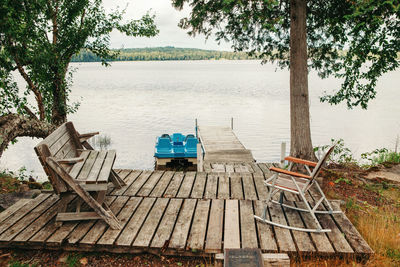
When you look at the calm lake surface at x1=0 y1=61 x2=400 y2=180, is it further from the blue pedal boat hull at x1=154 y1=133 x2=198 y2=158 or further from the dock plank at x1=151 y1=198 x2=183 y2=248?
the dock plank at x1=151 y1=198 x2=183 y2=248

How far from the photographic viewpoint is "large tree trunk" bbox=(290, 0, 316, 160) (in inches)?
249

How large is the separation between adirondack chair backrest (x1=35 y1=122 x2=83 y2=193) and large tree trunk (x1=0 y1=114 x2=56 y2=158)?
3.53ft

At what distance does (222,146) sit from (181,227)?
9265 mm

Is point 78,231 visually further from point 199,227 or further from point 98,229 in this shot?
point 199,227

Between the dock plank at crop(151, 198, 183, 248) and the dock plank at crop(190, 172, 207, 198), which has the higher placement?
the dock plank at crop(190, 172, 207, 198)

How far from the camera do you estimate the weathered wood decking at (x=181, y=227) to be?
355 cm

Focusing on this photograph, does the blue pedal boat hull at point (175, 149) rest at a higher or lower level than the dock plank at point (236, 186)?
lower

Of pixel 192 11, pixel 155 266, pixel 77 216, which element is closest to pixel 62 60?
pixel 192 11

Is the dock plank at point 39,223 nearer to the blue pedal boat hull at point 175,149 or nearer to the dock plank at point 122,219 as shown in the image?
the dock plank at point 122,219

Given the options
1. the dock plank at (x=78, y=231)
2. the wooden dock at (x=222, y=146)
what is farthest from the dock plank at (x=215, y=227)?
the wooden dock at (x=222, y=146)

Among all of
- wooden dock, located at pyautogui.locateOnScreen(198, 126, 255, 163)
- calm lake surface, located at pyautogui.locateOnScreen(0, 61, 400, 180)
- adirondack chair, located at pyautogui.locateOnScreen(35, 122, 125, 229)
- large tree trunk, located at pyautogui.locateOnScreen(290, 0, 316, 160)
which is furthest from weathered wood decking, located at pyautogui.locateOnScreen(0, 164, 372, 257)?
calm lake surface, located at pyautogui.locateOnScreen(0, 61, 400, 180)

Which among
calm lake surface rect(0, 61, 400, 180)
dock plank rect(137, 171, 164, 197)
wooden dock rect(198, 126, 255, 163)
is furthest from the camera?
calm lake surface rect(0, 61, 400, 180)

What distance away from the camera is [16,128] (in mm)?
5895

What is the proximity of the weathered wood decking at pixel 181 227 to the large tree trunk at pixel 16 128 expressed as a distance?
128cm
